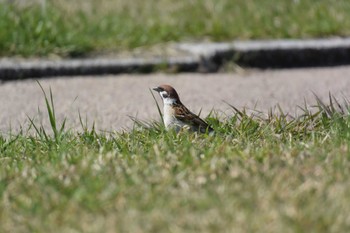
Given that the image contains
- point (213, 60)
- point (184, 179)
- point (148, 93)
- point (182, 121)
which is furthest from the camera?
point (213, 60)

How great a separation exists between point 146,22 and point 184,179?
4745mm

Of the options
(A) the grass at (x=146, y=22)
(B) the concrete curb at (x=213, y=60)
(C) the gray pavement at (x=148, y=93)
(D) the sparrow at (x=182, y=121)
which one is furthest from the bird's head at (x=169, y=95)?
(A) the grass at (x=146, y=22)

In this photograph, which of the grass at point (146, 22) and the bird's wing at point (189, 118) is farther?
the grass at point (146, 22)

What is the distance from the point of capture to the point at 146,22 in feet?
29.7

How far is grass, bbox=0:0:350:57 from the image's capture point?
8.25 meters

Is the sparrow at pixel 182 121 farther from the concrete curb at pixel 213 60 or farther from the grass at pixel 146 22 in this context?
the grass at pixel 146 22

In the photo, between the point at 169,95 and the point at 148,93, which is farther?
the point at 148,93

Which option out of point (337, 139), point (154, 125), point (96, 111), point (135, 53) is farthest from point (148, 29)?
point (337, 139)

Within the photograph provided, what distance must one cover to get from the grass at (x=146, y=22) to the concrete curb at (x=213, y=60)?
20 centimetres

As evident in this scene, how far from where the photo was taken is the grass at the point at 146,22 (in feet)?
27.1

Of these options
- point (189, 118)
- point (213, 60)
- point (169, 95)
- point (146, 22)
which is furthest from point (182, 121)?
point (146, 22)

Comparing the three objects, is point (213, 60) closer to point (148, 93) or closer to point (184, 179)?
point (148, 93)

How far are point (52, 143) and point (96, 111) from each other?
1449 mm

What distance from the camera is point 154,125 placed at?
587 centimetres
